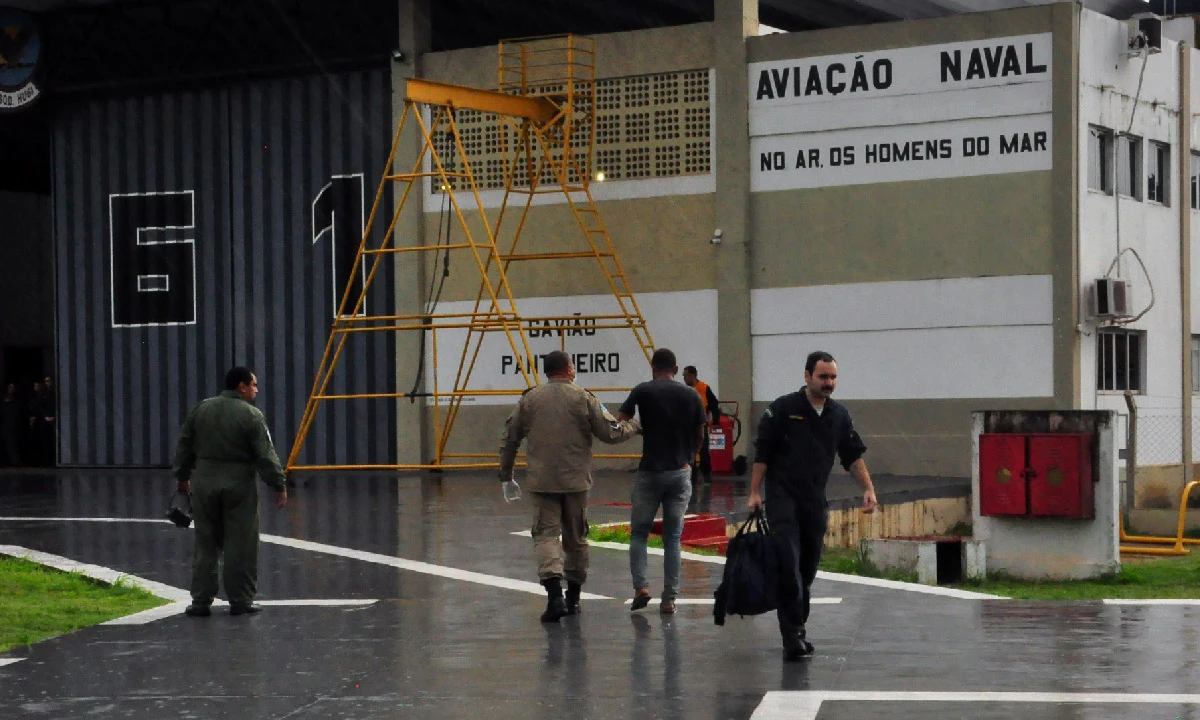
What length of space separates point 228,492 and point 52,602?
6.33ft

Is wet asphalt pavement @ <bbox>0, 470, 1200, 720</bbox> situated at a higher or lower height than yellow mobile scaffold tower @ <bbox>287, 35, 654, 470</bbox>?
lower

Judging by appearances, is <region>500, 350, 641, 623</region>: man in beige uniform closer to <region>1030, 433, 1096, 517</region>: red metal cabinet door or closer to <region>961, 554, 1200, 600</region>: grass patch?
<region>961, 554, 1200, 600</region>: grass patch

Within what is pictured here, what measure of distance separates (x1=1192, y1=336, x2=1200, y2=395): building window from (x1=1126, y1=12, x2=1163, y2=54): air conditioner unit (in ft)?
17.6

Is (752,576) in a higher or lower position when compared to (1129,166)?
lower

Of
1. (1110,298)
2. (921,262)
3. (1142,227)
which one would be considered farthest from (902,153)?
(1142,227)

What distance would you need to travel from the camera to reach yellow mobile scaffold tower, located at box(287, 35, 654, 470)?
93.6ft

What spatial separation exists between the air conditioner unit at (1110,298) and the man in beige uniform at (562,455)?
15234 millimetres

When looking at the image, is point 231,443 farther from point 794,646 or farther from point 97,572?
point 794,646

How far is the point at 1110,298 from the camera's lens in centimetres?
2617

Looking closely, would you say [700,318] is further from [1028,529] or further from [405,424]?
[1028,529]

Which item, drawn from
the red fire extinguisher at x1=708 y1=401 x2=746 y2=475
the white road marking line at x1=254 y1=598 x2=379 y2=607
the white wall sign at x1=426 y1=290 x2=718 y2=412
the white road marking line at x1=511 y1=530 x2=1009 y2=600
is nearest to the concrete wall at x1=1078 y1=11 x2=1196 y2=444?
the red fire extinguisher at x1=708 y1=401 x2=746 y2=475

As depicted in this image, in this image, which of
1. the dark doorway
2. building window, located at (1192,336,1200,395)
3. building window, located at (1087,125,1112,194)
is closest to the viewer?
building window, located at (1087,125,1112,194)

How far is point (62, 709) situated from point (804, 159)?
2020 centimetres

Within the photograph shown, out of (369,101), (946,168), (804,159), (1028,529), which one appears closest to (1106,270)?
(946,168)
